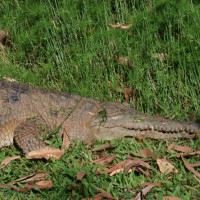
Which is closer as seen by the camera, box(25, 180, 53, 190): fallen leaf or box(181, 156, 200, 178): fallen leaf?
box(25, 180, 53, 190): fallen leaf

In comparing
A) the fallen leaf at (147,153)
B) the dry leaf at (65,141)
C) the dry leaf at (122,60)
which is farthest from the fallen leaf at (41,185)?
the dry leaf at (122,60)

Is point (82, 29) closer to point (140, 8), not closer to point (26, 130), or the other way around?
point (140, 8)

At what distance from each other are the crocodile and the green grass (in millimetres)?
182

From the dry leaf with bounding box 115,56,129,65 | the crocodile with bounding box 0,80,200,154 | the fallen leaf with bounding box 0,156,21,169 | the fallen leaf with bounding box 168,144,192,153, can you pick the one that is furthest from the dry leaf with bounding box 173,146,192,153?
the dry leaf with bounding box 115,56,129,65

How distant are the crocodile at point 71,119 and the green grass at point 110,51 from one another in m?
0.18

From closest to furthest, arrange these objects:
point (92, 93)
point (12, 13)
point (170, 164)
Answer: point (170, 164) → point (92, 93) → point (12, 13)

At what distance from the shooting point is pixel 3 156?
4664 millimetres

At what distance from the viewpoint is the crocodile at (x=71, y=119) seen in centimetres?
495

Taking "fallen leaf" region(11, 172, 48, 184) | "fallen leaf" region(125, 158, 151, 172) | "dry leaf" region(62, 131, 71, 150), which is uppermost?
"fallen leaf" region(11, 172, 48, 184)

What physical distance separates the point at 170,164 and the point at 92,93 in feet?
6.09

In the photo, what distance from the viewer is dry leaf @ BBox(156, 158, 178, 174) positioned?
4.26m

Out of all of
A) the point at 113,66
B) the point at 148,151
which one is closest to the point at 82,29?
the point at 113,66

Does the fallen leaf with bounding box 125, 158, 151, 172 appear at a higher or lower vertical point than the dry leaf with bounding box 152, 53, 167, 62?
lower

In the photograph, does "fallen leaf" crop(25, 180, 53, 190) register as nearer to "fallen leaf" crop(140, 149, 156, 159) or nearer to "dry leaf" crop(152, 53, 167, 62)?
"fallen leaf" crop(140, 149, 156, 159)
